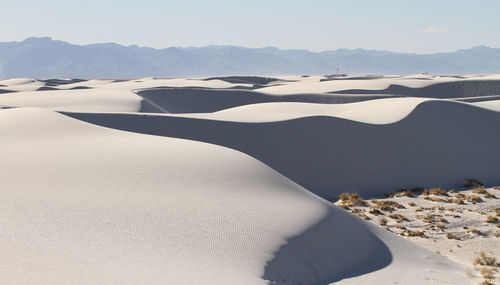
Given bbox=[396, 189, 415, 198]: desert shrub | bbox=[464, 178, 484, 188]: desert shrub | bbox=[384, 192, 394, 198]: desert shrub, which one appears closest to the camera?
bbox=[396, 189, 415, 198]: desert shrub

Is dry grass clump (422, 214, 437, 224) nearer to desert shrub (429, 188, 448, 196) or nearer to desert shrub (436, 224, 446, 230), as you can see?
desert shrub (436, 224, 446, 230)

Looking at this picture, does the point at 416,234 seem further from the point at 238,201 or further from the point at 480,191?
the point at 480,191

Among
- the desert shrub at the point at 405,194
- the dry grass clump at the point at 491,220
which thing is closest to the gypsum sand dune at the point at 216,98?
the desert shrub at the point at 405,194

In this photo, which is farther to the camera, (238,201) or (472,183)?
(472,183)

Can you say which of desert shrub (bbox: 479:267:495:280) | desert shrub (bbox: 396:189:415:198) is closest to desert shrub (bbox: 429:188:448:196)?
desert shrub (bbox: 396:189:415:198)

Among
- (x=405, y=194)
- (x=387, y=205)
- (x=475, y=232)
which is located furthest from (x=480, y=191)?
(x=475, y=232)

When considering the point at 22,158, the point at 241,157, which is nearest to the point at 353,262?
the point at 241,157
